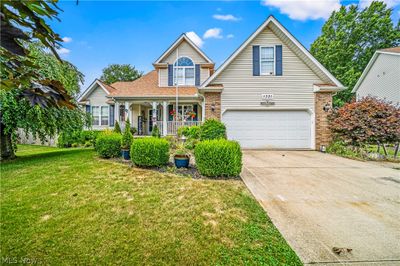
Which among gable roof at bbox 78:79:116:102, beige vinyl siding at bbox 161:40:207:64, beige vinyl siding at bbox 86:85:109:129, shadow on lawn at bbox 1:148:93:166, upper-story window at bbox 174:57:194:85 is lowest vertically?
shadow on lawn at bbox 1:148:93:166

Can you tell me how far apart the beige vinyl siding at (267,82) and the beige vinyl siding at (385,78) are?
10.6 meters

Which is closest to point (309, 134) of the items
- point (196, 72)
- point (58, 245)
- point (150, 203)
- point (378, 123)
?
point (378, 123)

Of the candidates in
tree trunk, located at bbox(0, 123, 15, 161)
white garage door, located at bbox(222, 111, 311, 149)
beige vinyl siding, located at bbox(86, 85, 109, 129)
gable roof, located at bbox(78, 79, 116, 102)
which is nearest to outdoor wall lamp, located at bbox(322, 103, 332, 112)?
white garage door, located at bbox(222, 111, 311, 149)

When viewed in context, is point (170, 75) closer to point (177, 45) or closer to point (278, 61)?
point (177, 45)

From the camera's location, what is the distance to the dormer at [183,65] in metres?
16.2

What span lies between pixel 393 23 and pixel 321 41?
780cm

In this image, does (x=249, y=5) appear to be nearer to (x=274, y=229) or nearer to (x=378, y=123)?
(x=378, y=123)

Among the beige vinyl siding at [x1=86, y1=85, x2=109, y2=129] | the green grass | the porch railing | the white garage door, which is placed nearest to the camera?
the green grass

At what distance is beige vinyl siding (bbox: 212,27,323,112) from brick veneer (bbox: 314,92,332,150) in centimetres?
34

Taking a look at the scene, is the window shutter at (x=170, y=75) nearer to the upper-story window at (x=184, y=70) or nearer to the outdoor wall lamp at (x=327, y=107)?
the upper-story window at (x=184, y=70)

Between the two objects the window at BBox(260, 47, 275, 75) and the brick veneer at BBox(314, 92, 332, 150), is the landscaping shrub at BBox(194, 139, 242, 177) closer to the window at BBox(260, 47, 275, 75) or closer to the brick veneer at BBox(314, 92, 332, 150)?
the window at BBox(260, 47, 275, 75)

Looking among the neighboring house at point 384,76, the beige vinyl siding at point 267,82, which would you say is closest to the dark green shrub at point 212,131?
the beige vinyl siding at point 267,82

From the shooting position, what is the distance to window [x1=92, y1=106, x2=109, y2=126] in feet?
61.7

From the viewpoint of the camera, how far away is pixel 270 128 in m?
11.8
